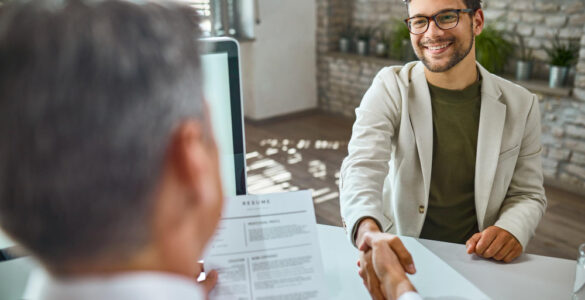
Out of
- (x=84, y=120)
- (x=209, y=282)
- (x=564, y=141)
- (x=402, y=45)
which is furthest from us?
(x=402, y=45)

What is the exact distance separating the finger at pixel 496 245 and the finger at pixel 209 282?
619mm

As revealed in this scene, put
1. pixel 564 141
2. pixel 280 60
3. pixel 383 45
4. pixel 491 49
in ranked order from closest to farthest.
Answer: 1. pixel 564 141
2. pixel 491 49
3. pixel 383 45
4. pixel 280 60

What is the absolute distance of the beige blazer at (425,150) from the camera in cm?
125

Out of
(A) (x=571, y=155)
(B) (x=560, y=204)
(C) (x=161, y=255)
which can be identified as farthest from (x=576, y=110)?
(C) (x=161, y=255)

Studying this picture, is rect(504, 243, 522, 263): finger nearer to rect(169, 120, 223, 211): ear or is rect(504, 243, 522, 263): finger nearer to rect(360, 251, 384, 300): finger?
rect(360, 251, 384, 300): finger

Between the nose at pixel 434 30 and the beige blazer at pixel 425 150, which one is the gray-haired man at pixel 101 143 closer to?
the beige blazer at pixel 425 150

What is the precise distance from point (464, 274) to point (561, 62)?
9.30ft

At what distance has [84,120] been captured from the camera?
0.32 meters

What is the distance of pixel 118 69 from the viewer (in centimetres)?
33

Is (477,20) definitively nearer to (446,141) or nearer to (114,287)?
(446,141)

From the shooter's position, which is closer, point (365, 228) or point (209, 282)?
point (209, 282)

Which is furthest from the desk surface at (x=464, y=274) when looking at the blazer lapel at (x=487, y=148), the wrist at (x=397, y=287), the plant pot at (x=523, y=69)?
the plant pot at (x=523, y=69)

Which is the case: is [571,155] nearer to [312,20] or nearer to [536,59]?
[536,59]

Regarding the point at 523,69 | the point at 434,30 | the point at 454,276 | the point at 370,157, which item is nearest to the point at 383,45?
the point at 523,69
